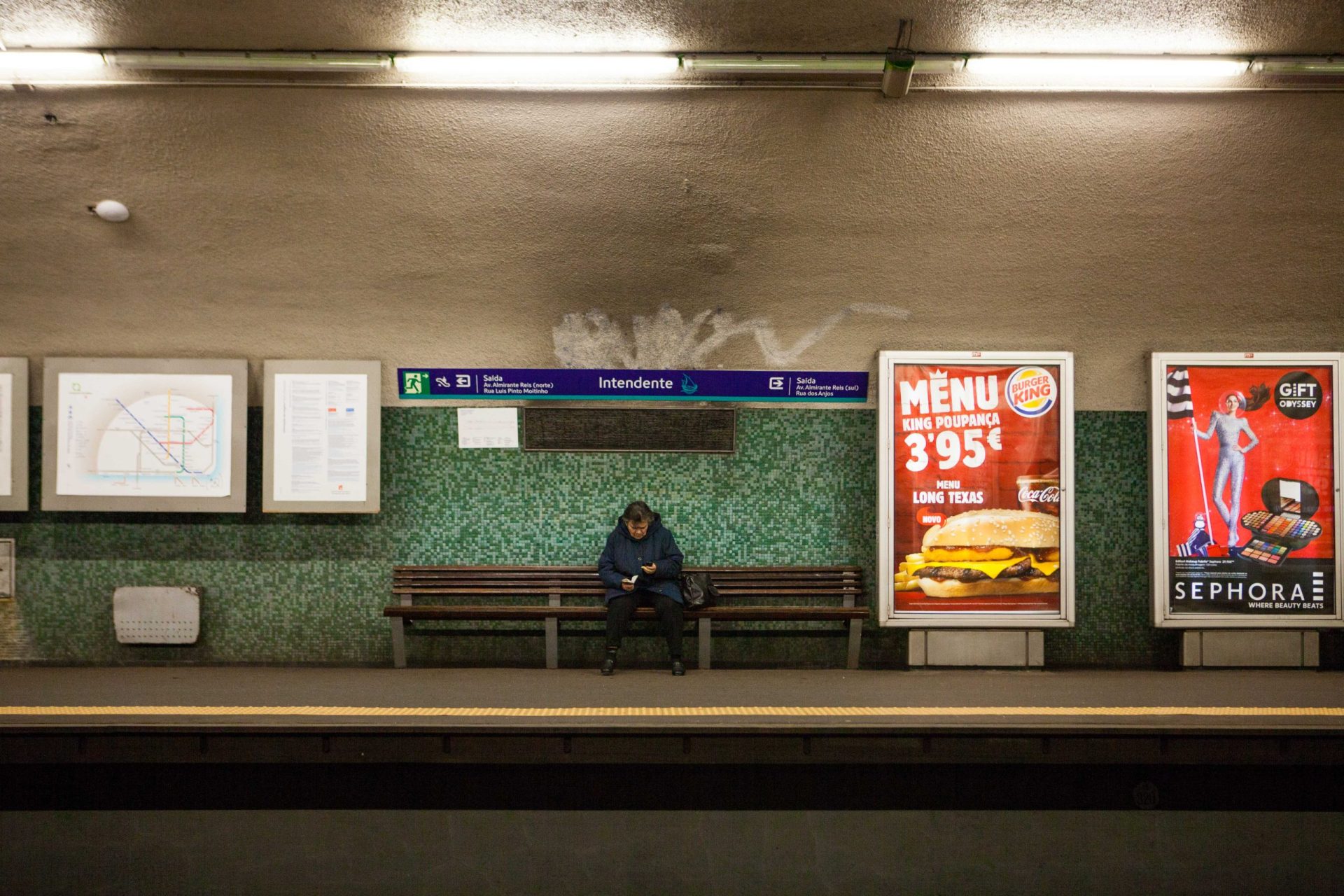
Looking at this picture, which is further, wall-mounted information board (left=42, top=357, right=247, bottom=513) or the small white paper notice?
the small white paper notice

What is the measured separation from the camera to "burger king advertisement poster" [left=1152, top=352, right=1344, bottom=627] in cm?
550

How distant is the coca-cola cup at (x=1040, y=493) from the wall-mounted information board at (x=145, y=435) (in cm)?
473

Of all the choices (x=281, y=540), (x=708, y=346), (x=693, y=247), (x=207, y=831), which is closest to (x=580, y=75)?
(x=693, y=247)

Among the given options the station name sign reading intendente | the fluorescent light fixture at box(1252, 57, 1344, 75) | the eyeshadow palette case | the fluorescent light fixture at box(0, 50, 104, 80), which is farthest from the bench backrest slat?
the fluorescent light fixture at box(1252, 57, 1344, 75)

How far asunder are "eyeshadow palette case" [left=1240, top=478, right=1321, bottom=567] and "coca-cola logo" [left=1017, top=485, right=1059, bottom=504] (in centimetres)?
115

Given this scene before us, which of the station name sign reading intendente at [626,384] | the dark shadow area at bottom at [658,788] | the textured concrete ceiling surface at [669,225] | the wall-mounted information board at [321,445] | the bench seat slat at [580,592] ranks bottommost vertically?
the dark shadow area at bottom at [658,788]

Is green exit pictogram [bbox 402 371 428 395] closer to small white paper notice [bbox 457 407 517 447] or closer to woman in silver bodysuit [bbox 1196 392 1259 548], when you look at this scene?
small white paper notice [bbox 457 407 517 447]

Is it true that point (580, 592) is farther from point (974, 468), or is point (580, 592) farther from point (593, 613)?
point (974, 468)

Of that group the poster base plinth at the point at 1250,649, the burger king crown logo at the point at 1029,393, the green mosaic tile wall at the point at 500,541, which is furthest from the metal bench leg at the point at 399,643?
the poster base plinth at the point at 1250,649

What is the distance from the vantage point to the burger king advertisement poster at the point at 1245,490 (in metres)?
5.50

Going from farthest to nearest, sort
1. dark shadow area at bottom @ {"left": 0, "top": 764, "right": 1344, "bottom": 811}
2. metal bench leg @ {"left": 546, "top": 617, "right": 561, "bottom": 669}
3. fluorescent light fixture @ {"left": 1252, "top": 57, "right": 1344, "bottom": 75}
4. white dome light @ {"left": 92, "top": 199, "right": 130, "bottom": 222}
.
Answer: metal bench leg @ {"left": 546, "top": 617, "right": 561, "bottom": 669} → white dome light @ {"left": 92, "top": 199, "right": 130, "bottom": 222} → fluorescent light fixture @ {"left": 1252, "top": 57, "right": 1344, "bottom": 75} → dark shadow area at bottom @ {"left": 0, "top": 764, "right": 1344, "bottom": 811}

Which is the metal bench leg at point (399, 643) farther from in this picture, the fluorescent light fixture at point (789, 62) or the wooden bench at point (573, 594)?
the fluorescent light fixture at point (789, 62)

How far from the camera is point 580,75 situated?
541 centimetres

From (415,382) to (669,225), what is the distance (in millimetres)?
1868
